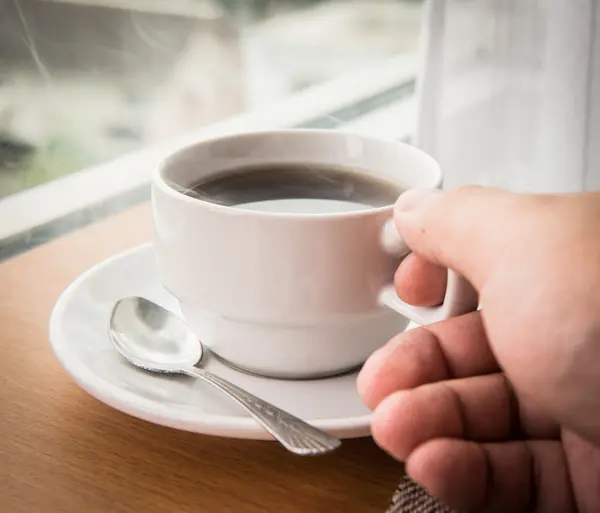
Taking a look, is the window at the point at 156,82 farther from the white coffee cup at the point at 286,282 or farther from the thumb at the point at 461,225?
the thumb at the point at 461,225

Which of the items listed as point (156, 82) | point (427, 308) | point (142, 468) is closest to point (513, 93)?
point (156, 82)

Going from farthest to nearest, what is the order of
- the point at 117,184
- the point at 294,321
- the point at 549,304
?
the point at 117,184, the point at 294,321, the point at 549,304

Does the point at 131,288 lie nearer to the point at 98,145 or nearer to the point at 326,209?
the point at 326,209

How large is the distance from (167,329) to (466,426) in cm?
18

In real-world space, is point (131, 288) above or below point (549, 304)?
below

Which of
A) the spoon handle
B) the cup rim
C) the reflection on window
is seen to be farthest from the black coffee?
the reflection on window

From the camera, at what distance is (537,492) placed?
29cm

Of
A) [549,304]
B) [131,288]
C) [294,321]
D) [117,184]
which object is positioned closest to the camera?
[549,304]

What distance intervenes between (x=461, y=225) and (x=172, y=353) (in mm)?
176

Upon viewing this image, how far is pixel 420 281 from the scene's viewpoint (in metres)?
0.34

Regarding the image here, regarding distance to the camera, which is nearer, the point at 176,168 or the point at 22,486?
the point at 22,486

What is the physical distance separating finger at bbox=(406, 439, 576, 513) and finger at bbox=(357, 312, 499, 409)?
0.14 feet

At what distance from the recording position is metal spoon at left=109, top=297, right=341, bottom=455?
311 mm

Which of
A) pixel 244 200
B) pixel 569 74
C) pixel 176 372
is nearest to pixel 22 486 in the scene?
pixel 176 372
